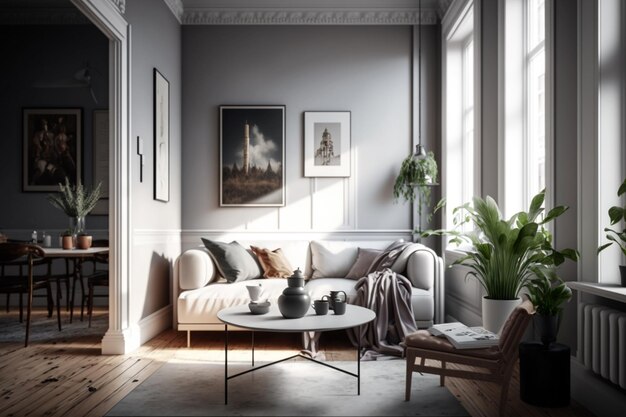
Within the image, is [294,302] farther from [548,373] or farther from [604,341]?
[604,341]

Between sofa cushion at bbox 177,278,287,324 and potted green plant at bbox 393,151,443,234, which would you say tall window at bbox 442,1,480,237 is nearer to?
potted green plant at bbox 393,151,443,234

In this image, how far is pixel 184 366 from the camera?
3.60 m

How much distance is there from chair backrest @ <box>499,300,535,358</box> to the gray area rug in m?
0.41

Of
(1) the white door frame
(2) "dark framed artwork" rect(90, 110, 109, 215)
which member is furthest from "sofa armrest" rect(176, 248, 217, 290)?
(2) "dark framed artwork" rect(90, 110, 109, 215)

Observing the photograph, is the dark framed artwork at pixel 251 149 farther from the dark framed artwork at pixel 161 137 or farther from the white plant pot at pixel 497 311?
the white plant pot at pixel 497 311

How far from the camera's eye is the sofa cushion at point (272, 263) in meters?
4.98

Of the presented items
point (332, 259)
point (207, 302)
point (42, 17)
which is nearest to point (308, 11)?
point (332, 259)

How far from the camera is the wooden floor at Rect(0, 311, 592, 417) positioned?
2781mm

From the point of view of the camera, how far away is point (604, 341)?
8.21ft

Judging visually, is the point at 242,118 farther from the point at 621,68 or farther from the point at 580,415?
the point at 580,415

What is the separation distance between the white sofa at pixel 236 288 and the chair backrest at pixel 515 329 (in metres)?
1.65

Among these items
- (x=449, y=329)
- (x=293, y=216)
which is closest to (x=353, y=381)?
(x=449, y=329)

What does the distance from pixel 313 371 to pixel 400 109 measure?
10.7 ft

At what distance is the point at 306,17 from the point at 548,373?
14.4ft
